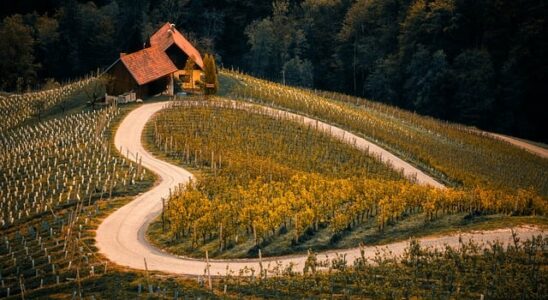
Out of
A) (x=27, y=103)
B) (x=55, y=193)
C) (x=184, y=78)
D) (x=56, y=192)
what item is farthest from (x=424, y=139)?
(x=27, y=103)

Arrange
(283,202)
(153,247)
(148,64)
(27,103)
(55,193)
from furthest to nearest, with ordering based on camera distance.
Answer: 1. (27,103)
2. (148,64)
3. (55,193)
4. (283,202)
5. (153,247)

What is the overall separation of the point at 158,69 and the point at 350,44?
52.0m

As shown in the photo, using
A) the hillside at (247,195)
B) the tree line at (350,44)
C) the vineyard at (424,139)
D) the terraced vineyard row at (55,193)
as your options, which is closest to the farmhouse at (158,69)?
the hillside at (247,195)

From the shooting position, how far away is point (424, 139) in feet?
242

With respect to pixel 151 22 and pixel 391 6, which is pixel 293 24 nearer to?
pixel 391 6

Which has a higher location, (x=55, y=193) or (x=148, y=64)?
(x=148, y=64)

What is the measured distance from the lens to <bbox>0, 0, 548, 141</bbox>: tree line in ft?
333

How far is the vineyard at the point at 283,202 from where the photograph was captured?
38844 mm

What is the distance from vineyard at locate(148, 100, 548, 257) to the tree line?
1699 inches

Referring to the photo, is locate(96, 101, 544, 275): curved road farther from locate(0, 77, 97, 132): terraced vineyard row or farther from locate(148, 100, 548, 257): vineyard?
locate(0, 77, 97, 132): terraced vineyard row

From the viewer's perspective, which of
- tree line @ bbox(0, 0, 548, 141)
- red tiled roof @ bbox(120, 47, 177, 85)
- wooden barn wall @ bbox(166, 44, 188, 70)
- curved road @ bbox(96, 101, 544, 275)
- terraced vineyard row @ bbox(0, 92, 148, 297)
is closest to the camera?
curved road @ bbox(96, 101, 544, 275)

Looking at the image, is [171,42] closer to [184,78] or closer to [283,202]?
[184,78]

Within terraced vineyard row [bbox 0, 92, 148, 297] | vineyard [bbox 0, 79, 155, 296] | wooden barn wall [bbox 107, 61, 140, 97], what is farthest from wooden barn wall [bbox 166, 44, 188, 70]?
vineyard [bbox 0, 79, 155, 296]

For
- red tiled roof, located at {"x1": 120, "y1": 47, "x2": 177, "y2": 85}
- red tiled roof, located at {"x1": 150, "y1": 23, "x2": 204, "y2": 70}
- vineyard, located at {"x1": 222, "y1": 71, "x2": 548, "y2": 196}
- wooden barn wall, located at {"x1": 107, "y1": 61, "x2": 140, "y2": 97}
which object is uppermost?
red tiled roof, located at {"x1": 150, "y1": 23, "x2": 204, "y2": 70}
